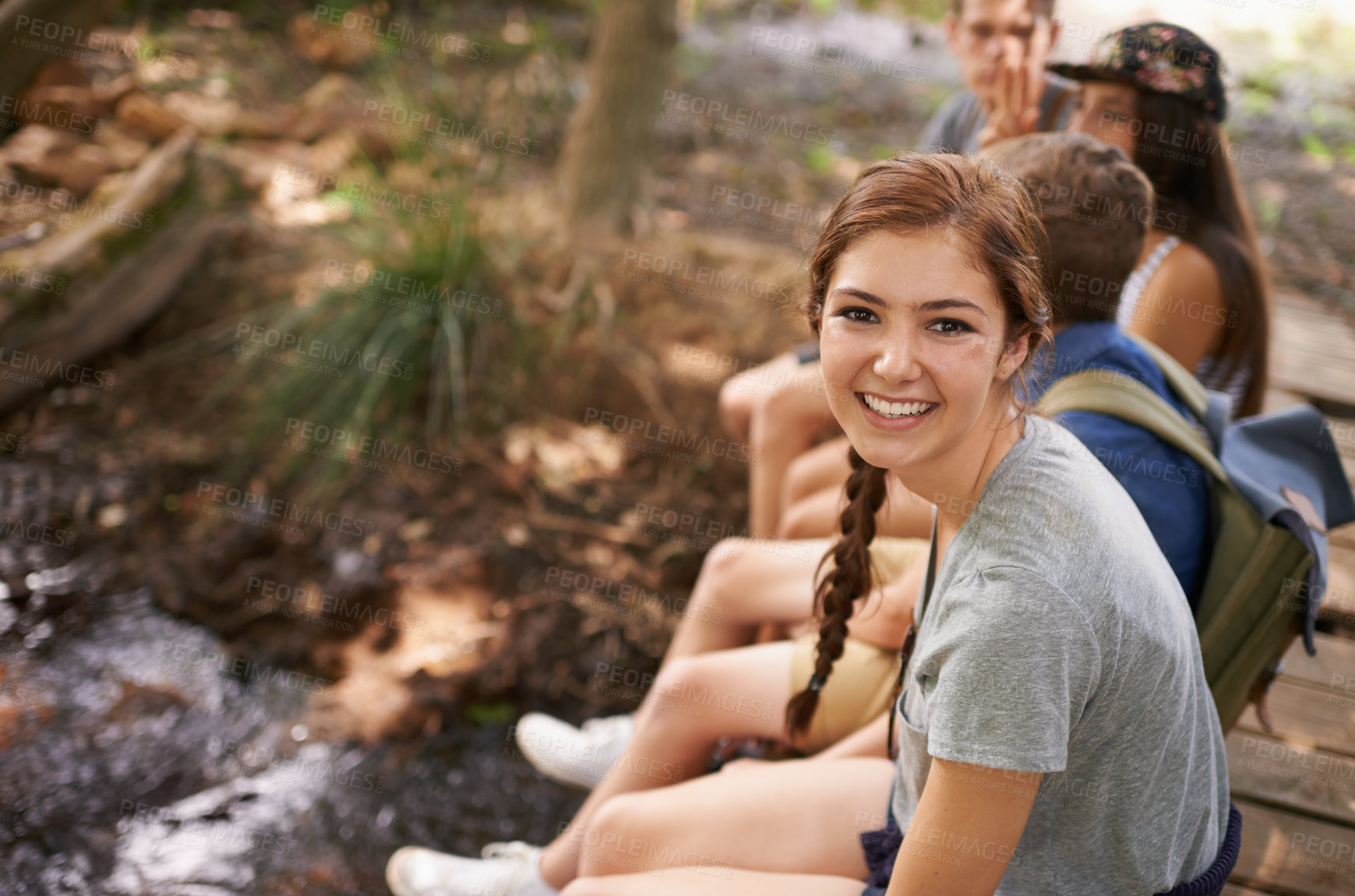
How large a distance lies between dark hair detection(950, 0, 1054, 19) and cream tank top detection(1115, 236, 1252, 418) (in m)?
0.77

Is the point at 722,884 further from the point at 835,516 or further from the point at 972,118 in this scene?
the point at 972,118

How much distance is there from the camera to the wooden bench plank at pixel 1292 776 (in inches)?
76.3

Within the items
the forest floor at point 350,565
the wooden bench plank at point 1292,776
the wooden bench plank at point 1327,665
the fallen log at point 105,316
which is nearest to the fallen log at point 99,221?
the fallen log at point 105,316

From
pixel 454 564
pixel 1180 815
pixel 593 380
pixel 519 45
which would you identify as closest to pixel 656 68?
pixel 593 380

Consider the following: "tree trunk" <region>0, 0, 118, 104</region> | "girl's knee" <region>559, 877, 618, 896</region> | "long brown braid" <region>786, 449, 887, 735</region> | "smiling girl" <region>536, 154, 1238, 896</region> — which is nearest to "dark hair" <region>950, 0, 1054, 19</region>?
"smiling girl" <region>536, 154, 1238, 896</region>

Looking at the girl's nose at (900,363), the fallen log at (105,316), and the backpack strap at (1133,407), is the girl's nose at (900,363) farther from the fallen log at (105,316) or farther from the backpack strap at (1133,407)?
the fallen log at (105,316)

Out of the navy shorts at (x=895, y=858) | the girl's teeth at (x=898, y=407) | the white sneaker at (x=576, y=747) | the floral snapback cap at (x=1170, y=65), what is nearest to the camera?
the girl's teeth at (x=898, y=407)

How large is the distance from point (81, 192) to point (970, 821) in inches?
170

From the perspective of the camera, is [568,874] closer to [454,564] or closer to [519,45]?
[454,564]

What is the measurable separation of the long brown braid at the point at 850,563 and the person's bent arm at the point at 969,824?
0.44 metres

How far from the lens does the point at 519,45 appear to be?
6848 mm

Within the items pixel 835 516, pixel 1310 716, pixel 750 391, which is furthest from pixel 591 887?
pixel 1310 716

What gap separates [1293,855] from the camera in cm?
184

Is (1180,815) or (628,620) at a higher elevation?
(1180,815)
